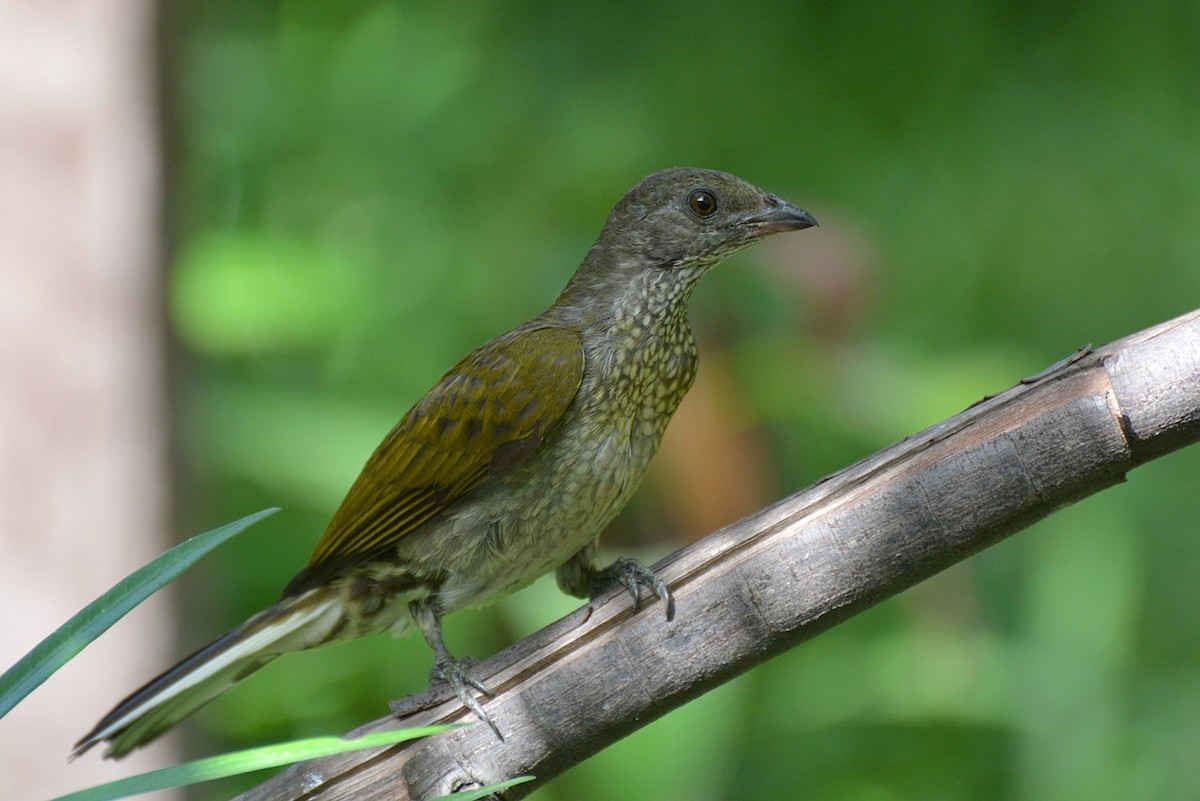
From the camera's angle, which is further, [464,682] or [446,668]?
[446,668]

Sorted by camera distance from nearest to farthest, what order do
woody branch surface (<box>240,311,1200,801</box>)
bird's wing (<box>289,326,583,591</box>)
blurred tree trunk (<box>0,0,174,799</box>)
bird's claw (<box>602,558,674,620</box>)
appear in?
woody branch surface (<box>240,311,1200,801</box>) → bird's claw (<box>602,558,674,620</box>) → bird's wing (<box>289,326,583,591</box>) → blurred tree trunk (<box>0,0,174,799</box>)

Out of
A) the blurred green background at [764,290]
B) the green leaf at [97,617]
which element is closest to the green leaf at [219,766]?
the green leaf at [97,617]

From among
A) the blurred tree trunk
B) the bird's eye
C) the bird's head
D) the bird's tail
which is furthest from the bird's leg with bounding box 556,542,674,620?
the blurred tree trunk

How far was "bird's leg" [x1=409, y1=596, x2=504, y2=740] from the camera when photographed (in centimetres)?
229

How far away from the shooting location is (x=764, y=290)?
4922 millimetres

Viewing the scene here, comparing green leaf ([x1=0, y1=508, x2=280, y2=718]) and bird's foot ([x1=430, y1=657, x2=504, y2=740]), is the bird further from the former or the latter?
green leaf ([x1=0, y1=508, x2=280, y2=718])

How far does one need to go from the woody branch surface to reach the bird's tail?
1.82 ft

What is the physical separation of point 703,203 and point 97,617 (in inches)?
71.3

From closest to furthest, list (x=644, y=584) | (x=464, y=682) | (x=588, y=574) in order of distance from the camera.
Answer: (x=644, y=584) → (x=464, y=682) → (x=588, y=574)

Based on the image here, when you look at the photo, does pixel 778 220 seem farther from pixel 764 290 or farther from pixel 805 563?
pixel 764 290

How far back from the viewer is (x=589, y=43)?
19.1 ft

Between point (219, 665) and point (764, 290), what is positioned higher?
point (764, 290)

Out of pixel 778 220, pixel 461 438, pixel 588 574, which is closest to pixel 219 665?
pixel 461 438

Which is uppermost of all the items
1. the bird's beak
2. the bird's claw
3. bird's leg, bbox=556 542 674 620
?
the bird's beak
